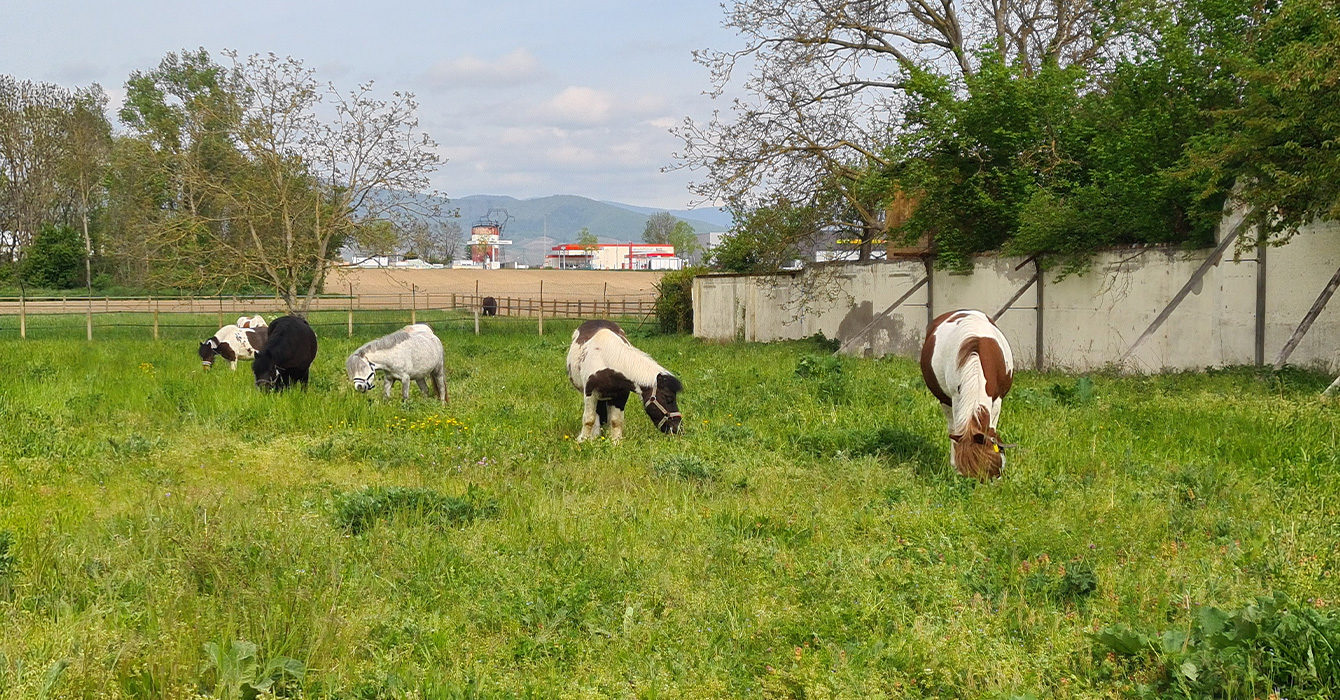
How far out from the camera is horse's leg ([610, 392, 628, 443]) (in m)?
10.1

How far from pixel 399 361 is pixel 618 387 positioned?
4.27 m

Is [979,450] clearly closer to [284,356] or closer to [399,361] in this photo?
[399,361]

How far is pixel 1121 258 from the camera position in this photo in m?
15.0

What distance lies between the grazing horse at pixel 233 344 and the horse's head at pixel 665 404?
11.8 metres

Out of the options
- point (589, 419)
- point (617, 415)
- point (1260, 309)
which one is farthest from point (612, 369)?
point (1260, 309)

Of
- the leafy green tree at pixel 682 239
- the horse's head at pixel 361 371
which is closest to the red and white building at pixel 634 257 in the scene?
the leafy green tree at pixel 682 239

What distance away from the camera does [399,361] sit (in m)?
12.9

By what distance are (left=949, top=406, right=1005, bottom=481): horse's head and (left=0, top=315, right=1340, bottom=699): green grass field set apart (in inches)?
6.5

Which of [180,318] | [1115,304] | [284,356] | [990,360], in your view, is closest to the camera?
[990,360]

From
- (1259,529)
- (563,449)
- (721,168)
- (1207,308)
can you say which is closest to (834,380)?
(563,449)

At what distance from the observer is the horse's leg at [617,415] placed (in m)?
10.1

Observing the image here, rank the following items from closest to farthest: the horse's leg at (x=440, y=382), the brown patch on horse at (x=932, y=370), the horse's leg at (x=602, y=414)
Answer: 1. the brown patch on horse at (x=932, y=370)
2. the horse's leg at (x=602, y=414)
3. the horse's leg at (x=440, y=382)

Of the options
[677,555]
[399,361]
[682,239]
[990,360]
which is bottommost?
[677,555]

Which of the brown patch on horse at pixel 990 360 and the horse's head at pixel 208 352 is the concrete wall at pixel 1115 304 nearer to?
the brown patch on horse at pixel 990 360
